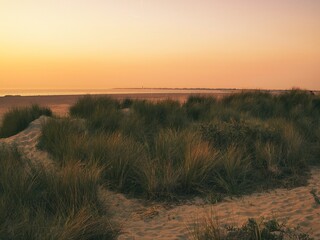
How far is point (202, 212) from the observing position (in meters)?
4.73

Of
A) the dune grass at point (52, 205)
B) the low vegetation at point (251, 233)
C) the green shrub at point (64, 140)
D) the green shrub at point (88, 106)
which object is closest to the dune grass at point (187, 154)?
the green shrub at point (64, 140)

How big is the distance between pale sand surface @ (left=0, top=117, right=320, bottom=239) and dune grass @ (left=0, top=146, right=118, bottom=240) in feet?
1.03

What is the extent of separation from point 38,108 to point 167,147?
698 centimetres

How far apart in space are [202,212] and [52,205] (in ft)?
6.26

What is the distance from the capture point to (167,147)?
673 cm

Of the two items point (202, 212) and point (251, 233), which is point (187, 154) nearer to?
point (202, 212)

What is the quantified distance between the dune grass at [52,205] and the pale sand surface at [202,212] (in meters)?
0.32

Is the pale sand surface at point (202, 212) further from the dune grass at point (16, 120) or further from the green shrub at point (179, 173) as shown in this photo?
the dune grass at point (16, 120)

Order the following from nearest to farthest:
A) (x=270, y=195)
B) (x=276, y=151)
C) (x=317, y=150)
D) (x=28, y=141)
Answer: (x=270, y=195) → (x=276, y=151) → (x=317, y=150) → (x=28, y=141)

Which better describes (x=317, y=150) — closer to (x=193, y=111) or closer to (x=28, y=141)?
(x=193, y=111)

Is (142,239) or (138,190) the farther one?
(138,190)

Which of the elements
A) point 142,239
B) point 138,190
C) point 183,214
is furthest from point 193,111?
point 142,239

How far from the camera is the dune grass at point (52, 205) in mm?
3401

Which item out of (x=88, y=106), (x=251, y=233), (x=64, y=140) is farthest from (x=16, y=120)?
(x=251, y=233)
